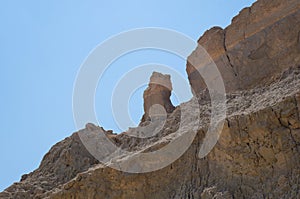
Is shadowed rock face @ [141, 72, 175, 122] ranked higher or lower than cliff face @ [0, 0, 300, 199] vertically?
higher

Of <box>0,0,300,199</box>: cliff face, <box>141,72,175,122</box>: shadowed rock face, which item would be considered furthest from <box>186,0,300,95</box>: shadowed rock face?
<box>141,72,175,122</box>: shadowed rock face

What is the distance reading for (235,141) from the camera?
12.8 meters

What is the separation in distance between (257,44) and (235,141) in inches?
307

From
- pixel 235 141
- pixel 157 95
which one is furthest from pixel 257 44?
pixel 157 95

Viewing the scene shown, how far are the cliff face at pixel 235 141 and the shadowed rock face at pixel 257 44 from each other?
0.16ft

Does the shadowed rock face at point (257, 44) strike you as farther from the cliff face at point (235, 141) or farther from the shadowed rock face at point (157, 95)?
the shadowed rock face at point (157, 95)

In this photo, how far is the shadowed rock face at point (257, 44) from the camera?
17.5 m

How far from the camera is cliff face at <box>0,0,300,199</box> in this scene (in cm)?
1180

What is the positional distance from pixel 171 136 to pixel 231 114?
108 inches

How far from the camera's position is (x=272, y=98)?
44.9 feet

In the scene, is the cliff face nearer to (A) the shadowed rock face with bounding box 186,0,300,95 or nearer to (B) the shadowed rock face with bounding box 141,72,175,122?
(A) the shadowed rock face with bounding box 186,0,300,95

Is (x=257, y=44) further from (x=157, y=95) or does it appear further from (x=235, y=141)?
(x=157, y=95)

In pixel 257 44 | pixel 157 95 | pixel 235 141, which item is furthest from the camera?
pixel 157 95

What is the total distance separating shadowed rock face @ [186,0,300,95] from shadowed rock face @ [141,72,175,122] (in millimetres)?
3229
